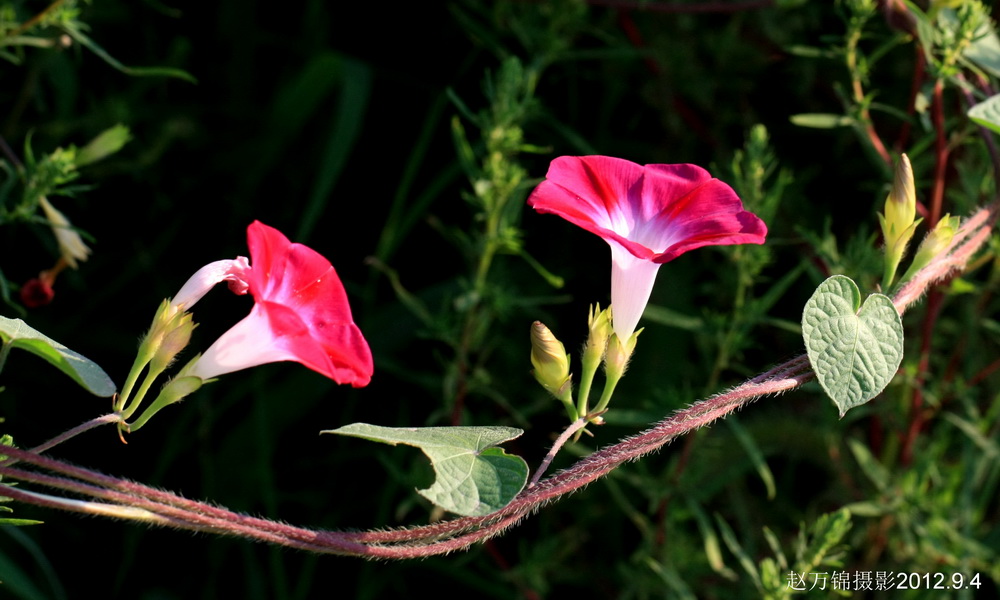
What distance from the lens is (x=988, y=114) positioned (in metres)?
0.95

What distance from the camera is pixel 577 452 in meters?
1.45

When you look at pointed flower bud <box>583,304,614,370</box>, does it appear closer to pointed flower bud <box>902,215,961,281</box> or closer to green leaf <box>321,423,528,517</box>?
green leaf <box>321,423,528,517</box>

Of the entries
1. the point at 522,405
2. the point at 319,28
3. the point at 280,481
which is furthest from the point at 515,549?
the point at 319,28

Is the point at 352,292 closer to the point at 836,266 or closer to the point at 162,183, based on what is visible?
the point at 162,183

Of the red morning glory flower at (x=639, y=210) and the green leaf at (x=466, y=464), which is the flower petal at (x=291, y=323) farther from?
the red morning glory flower at (x=639, y=210)

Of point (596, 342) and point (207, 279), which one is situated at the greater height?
point (207, 279)

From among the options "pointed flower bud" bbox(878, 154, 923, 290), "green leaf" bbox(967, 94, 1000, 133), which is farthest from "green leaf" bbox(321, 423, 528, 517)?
"green leaf" bbox(967, 94, 1000, 133)

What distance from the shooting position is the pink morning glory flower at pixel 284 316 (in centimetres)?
75

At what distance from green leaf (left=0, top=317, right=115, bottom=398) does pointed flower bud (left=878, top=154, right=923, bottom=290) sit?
69cm

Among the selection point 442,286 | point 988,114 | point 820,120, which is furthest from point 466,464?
point 442,286

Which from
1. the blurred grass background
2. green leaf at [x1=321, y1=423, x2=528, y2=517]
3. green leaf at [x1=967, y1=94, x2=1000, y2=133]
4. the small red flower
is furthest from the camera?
the blurred grass background

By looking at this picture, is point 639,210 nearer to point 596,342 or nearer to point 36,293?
point 596,342

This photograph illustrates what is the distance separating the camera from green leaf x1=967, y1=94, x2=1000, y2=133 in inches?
36.5

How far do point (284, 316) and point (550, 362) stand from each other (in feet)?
0.73
